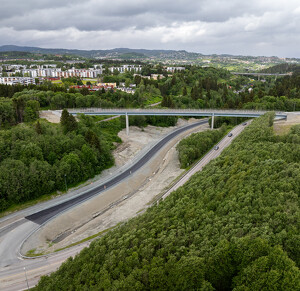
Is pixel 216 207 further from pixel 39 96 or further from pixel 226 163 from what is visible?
pixel 39 96

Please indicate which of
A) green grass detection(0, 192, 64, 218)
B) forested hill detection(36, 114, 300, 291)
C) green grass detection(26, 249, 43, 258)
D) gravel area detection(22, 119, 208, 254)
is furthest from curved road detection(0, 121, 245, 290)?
forested hill detection(36, 114, 300, 291)

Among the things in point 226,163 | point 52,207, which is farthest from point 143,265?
point 52,207

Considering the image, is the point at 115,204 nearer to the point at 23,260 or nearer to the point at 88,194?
the point at 88,194

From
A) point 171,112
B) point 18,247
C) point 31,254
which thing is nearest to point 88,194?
point 18,247

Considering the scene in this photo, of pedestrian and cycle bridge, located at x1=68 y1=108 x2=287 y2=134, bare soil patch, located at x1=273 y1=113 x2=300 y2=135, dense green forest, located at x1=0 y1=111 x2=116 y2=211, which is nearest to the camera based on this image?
dense green forest, located at x1=0 y1=111 x2=116 y2=211

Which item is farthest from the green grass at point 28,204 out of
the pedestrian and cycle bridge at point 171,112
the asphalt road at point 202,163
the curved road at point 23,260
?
the pedestrian and cycle bridge at point 171,112

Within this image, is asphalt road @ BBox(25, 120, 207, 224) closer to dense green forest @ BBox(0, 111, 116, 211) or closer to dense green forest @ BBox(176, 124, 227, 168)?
dense green forest @ BBox(0, 111, 116, 211)

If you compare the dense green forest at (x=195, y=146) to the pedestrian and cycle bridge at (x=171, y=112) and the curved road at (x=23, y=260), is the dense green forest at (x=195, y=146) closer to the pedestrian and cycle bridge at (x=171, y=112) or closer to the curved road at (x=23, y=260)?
the curved road at (x=23, y=260)
